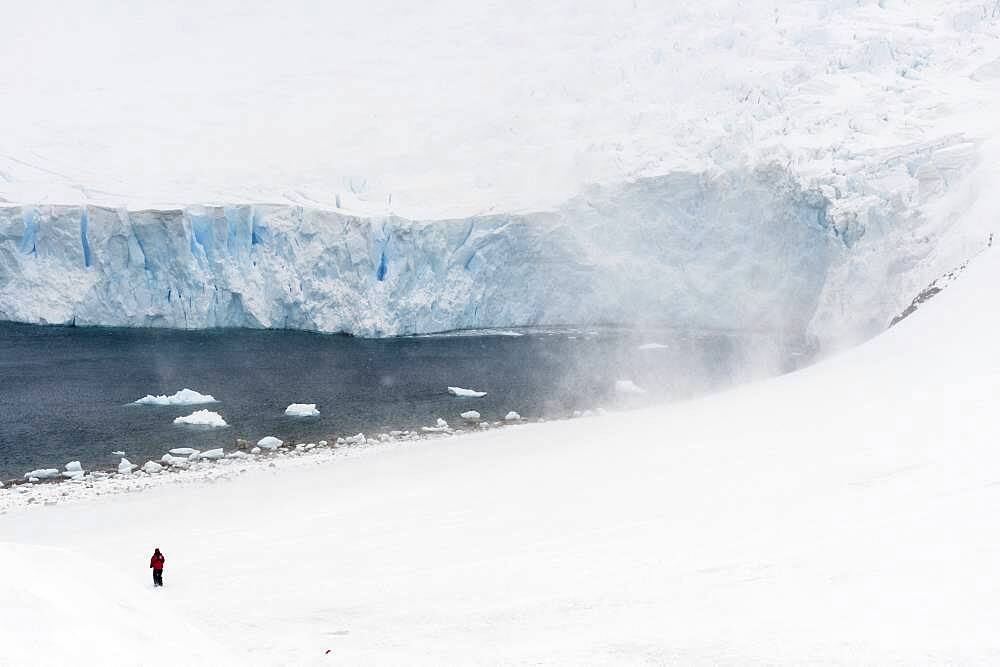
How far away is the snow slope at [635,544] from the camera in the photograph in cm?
1040

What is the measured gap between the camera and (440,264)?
201ft

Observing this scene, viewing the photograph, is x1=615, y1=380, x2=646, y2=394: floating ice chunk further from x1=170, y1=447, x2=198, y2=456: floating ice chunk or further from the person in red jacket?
the person in red jacket

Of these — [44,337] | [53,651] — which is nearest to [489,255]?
[44,337]

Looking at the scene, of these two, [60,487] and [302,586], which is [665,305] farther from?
[302,586]

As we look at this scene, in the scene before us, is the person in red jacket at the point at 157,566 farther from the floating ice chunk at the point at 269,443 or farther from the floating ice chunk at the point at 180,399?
the floating ice chunk at the point at 180,399

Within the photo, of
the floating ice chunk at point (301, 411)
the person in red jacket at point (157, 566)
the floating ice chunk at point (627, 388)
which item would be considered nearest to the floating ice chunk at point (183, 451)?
the floating ice chunk at point (301, 411)

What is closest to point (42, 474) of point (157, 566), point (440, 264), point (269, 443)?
point (269, 443)

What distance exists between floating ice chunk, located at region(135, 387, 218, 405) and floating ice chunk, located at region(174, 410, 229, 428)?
10.7ft

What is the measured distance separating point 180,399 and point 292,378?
776 centimetres

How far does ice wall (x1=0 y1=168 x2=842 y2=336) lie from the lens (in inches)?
2256

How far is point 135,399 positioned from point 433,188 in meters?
34.7

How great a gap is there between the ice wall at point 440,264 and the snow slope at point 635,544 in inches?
1360

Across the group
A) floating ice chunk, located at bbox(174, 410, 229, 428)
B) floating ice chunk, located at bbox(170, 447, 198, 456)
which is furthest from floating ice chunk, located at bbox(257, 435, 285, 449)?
floating ice chunk, located at bbox(174, 410, 229, 428)

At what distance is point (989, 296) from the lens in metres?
27.5
